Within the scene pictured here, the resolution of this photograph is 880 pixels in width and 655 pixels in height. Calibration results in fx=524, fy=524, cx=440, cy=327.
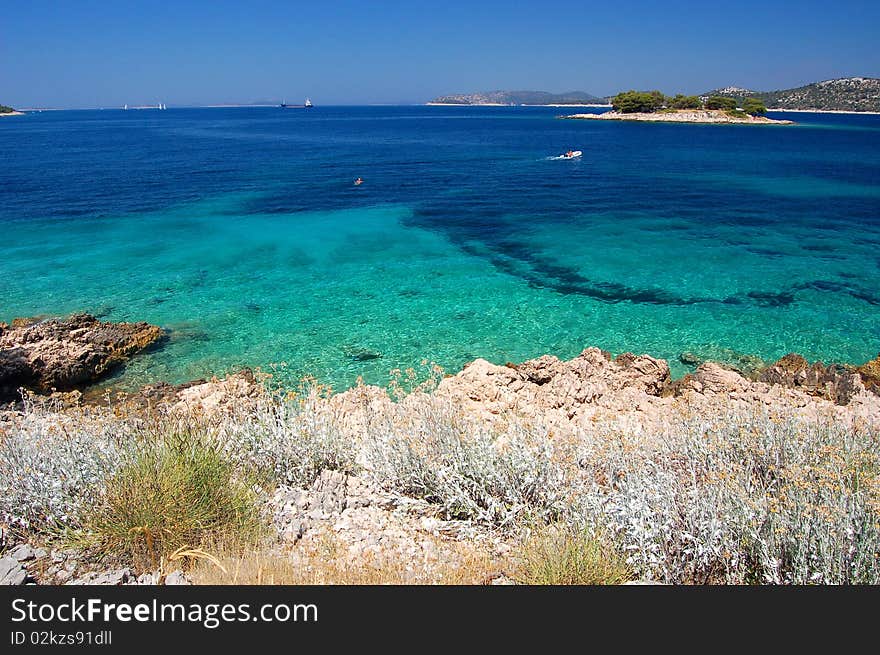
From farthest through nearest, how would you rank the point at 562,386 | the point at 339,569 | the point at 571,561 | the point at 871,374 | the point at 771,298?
the point at 771,298 → the point at 871,374 → the point at 562,386 → the point at 339,569 → the point at 571,561

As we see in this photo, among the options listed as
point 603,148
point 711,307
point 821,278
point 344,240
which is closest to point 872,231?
point 821,278

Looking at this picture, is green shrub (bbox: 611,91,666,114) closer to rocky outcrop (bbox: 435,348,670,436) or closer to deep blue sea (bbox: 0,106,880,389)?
deep blue sea (bbox: 0,106,880,389)

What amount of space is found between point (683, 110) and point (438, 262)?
127 meters

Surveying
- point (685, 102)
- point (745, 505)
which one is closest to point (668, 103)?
point (685, 102)

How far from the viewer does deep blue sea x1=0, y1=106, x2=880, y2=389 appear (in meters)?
14.4

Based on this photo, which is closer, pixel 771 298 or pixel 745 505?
pixel 745 505

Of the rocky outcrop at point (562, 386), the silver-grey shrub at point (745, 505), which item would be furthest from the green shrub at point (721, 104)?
the silver-grey shrub at point (745, 505)

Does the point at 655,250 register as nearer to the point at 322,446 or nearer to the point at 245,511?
the point at 322,446

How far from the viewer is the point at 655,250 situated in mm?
23453

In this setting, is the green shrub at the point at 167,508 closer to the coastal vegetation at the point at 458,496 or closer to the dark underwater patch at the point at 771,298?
the coastal vegetation at the point at 458,496

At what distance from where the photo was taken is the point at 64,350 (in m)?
12.9

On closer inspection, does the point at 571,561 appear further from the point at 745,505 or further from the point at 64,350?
the point at 64,350

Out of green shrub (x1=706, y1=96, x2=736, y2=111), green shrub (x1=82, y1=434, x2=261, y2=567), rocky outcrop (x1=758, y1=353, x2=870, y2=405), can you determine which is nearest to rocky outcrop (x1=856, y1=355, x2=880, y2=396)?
rocky outcrop (x1=758, y1=353, x2=870, y2=405)

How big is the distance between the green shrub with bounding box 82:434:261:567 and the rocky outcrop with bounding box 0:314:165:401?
874cm
